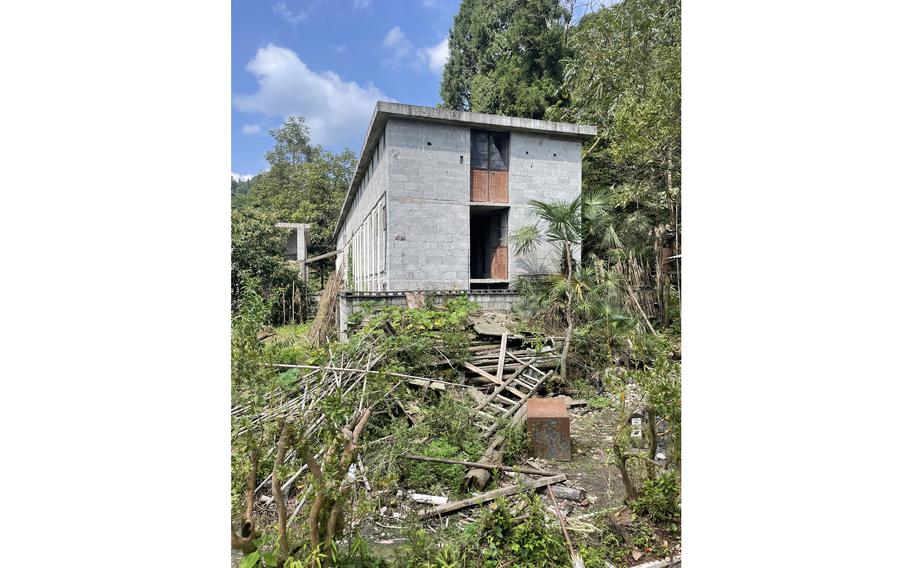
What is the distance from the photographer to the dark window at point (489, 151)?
12.8 feet

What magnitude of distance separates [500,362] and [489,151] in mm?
2102

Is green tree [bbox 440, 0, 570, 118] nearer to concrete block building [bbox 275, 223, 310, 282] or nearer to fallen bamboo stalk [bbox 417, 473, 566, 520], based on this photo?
concrete block building [bbox 275, 223, 310, 282]

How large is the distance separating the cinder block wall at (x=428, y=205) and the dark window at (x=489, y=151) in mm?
141

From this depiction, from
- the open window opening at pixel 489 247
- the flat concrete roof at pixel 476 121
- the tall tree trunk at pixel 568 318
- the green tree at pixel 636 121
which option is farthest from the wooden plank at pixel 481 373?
the flat concrete roof at pixel 476 121

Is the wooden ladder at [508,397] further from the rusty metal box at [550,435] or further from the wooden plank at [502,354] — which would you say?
the rusty metal box at [550,435]

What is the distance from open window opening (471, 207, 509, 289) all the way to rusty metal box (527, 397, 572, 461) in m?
1.63

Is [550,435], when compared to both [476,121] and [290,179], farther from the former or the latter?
[476,121]

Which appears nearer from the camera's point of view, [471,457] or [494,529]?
[494,529]

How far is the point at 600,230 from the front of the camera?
330 cm
